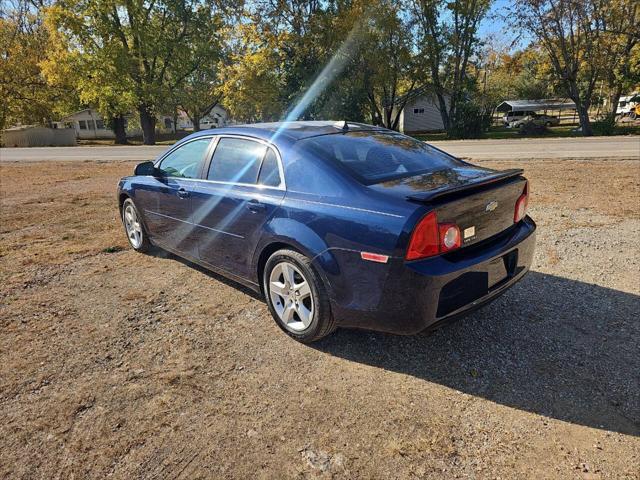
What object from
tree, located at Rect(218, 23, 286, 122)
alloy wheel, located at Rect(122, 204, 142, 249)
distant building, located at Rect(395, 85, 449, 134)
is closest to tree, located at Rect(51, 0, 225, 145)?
tree, located at Rect(218, 23, 286, 122)

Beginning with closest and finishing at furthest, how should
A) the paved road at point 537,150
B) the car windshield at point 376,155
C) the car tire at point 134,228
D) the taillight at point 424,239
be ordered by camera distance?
the taillight at point 424,239
the car windshield at point 376,155
the car tire at point 134,228
the paved road at point 537,150

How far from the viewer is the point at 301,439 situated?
2338mm

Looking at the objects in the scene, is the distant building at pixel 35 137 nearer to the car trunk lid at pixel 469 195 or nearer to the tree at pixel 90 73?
the tree at pixel 90 73

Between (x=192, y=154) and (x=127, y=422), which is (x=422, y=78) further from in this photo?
(x=127, y=422)

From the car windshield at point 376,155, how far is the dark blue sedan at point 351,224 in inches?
0.6

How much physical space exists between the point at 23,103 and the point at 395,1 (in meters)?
33.2

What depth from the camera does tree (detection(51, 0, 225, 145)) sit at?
97.5 ft

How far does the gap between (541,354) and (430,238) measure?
1.30m

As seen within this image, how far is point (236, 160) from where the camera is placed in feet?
12.3

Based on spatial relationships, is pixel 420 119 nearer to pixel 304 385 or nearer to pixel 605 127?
pixel 605 127

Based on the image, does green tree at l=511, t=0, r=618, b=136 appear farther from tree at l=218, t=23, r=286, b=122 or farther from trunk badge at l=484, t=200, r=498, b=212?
trunk badge at l=484, t=200, r=498, b=212

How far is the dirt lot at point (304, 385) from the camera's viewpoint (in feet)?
7.23

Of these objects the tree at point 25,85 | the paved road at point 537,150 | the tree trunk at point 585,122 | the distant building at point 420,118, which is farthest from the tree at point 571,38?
the tree at point 25,85

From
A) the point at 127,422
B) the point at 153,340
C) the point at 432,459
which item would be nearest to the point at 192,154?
the point at 153,340
